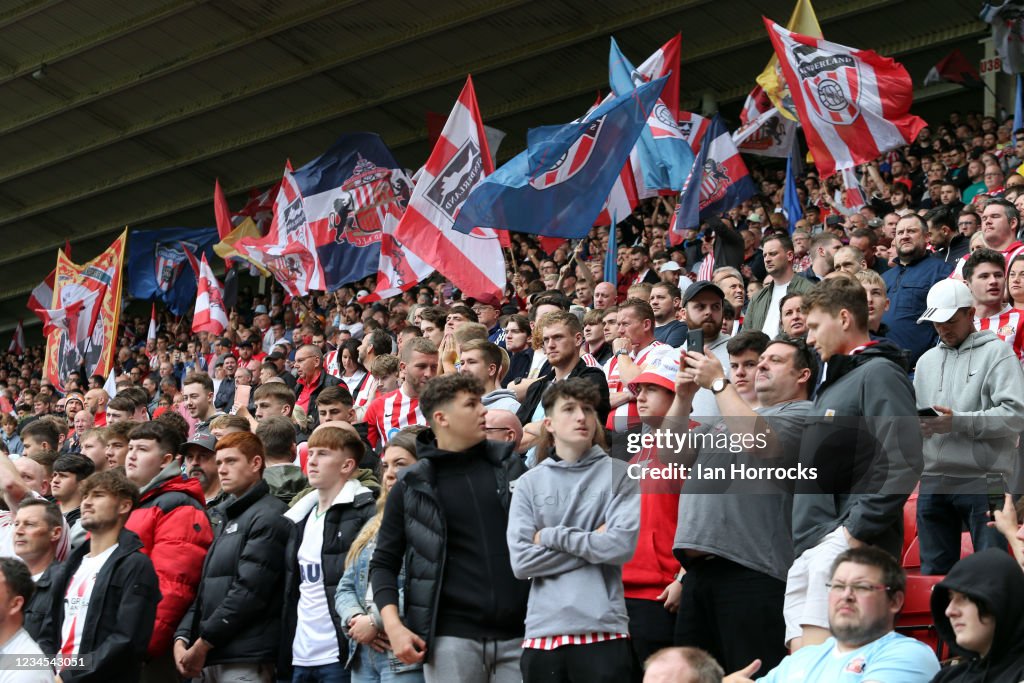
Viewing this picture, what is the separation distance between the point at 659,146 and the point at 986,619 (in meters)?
8.91

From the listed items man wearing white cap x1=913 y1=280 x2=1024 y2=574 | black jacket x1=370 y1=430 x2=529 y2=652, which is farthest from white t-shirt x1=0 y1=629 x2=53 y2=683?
man wearing white cap x1=913 y1=280 x2=1024 y2=574

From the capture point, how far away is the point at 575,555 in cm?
498

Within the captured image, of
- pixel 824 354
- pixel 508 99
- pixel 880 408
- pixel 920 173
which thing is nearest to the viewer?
pixel 880 408

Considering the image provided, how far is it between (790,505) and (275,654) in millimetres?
2561

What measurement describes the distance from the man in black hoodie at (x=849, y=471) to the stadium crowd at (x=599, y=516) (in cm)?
1

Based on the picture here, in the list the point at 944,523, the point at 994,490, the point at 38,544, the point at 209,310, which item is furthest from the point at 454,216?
the point at 209,310

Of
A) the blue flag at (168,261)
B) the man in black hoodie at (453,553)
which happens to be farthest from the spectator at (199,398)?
the blue flag at (168,261)

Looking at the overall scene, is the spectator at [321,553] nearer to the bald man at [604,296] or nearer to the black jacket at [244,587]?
the black jacket at [244,587]

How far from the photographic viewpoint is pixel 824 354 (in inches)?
204

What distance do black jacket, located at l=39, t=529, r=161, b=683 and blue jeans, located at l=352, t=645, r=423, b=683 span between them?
102 centimetres

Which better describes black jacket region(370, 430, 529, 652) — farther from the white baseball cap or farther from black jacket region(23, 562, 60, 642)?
the white baseball cap

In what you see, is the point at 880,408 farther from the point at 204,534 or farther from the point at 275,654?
the point at 204,534


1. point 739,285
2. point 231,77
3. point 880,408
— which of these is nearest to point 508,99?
point 231,77

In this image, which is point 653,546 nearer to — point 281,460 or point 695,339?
point 695,339
